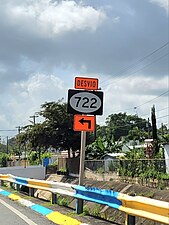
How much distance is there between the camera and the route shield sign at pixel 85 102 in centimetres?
1009

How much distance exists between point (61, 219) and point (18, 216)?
151cm

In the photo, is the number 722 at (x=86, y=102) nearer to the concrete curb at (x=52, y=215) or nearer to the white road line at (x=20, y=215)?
the concrete curb at (x=52, y=215)

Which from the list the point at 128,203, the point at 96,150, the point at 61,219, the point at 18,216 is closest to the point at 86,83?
the point at 61,219

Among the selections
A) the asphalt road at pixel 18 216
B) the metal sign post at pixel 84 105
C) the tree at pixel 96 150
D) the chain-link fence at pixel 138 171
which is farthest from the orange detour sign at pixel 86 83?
the tree at pixel 96 150

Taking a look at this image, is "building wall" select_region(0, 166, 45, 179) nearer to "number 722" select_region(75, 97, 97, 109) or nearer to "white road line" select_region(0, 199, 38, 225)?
"white road line" select_region(0, 199, 38, 225)

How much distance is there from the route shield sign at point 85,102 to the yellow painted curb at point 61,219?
2460mm

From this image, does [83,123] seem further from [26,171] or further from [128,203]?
[26,171]

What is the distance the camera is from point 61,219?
377 inches

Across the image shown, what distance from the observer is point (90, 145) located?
4659 centimetres

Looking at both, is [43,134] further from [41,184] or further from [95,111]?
[95,111]

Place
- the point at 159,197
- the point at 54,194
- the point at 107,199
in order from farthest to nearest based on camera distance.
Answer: the point at 159,197 → the point at 54,194 → the point at 107,199

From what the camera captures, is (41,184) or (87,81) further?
(41,184)

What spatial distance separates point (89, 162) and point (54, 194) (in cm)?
2679

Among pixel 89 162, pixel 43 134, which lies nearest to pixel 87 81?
pixel 89 162
